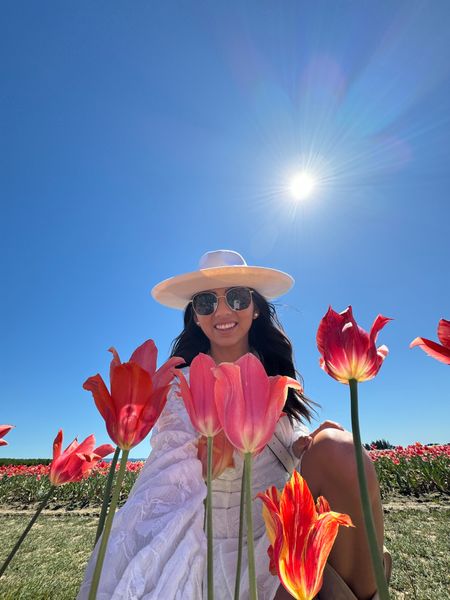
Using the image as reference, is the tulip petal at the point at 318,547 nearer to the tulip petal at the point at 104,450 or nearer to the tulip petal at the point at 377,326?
the tulip petal at the point at 377,326

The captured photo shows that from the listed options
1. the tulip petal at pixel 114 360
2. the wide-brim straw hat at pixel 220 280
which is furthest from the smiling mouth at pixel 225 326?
the tulip petal at pixel 114 360

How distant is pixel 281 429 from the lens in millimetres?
1974

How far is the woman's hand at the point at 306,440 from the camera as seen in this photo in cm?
172

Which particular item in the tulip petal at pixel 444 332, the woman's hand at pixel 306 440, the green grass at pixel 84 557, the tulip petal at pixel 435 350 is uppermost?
the woman's hand at pixel 306 440

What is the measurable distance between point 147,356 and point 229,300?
195cm

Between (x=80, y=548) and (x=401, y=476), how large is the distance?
6.13 metres

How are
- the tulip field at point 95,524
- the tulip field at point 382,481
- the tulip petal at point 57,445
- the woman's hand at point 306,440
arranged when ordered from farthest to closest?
the tulip field at point 382,481 → the tulip field at point 95,524 → the woman's hand at point 306,440 → the tulip petal at point 57,445

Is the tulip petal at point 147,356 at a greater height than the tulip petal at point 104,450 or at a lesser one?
greater

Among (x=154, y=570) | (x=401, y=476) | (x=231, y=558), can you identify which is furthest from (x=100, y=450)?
(x=401, y=476)

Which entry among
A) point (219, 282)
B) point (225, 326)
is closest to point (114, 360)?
point (225, 326)

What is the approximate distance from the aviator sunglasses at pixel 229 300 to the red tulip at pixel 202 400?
1.95 metres

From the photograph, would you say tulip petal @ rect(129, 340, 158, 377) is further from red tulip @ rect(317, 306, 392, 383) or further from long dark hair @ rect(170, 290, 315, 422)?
long dark hair @ rect(170, 290, 315, 422)

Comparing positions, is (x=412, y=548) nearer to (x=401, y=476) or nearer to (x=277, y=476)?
(x=277, y=476)

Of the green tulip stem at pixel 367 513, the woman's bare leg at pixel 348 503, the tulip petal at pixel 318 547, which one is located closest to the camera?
the green tulip stem at pixel 367 513
